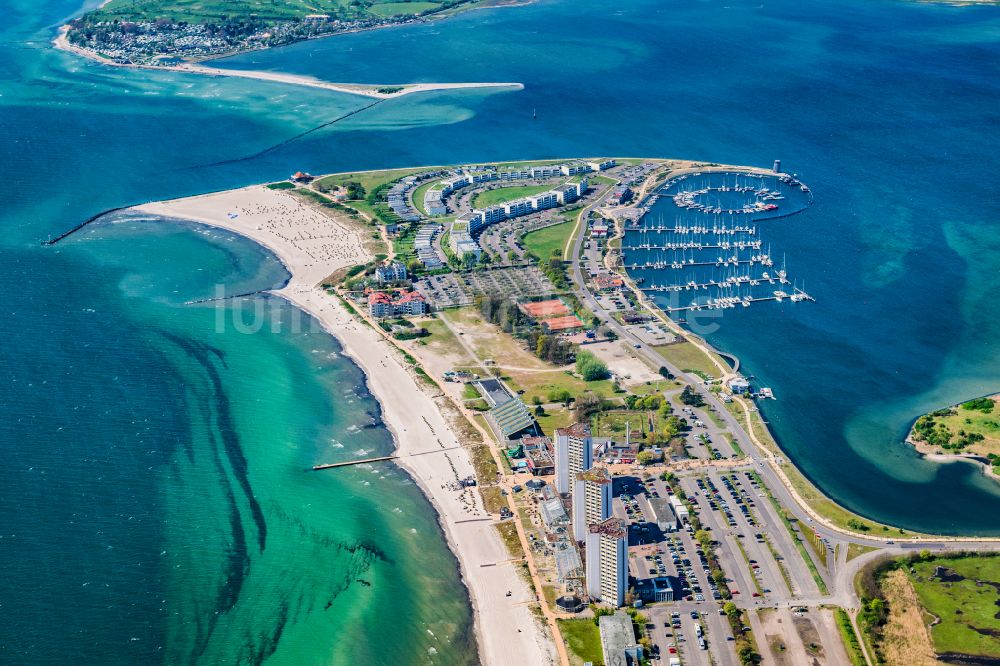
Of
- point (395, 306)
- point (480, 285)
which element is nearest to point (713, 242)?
point (480, 285)

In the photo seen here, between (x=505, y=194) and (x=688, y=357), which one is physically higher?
(x=505, y=194)

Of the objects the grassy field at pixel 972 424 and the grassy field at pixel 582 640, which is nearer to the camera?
the grassy field at pixel 582 640

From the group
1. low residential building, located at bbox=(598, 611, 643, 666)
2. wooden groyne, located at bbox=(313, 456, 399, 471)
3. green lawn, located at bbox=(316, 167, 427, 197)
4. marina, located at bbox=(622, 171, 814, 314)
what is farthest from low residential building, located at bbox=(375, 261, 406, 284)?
low residential building, located at bbox=(598, 611, 643, 666)

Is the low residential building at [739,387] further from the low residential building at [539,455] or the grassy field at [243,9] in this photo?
the grassy field at [243,9]

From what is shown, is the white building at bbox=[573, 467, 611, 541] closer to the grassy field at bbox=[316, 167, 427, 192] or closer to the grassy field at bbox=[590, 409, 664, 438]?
the grassy field at bbox=[590, 409, 664, 438]

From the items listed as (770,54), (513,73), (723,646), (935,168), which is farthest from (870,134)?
(723,646)

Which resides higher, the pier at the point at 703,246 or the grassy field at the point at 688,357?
the pier at the point at 703,246

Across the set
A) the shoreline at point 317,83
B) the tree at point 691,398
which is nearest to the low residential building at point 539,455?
the tree at point 691,398

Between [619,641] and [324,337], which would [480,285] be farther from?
[619,641]
